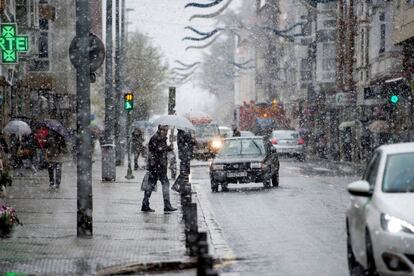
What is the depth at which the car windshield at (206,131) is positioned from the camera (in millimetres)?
61188

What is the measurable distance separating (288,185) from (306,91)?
55.1m

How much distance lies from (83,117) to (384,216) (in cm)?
783

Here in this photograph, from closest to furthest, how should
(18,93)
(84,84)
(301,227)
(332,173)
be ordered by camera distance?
(84,84), (301,227), (332,173), (18,93)

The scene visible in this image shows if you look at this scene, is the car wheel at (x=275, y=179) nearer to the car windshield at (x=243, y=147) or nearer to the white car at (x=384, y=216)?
the car windshield at (x=243, y=147)

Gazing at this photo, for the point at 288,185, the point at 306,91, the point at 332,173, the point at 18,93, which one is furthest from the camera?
the point at 306,91

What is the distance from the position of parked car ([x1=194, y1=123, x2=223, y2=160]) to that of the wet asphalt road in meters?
25.0

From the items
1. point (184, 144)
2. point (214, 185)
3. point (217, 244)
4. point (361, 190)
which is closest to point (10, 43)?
→ point (184, 144)

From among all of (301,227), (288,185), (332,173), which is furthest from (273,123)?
(301,227)

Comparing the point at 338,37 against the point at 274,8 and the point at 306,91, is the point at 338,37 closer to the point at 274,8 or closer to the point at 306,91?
the point at 306,91

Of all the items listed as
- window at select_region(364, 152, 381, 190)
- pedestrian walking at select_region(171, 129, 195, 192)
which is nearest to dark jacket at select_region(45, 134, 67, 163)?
pedestrian walking at select_region(171, 129, 195, 192)

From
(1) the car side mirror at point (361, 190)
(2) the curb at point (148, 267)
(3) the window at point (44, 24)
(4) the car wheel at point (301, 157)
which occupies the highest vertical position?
(3) the window at point (44, 24)

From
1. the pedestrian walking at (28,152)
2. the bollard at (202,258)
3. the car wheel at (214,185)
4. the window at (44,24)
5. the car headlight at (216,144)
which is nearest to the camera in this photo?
the bollard at (202,258)

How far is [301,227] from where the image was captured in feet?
62.7

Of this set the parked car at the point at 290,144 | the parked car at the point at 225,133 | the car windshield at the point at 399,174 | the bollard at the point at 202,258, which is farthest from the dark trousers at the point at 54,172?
the parked car at the point at 225,133
